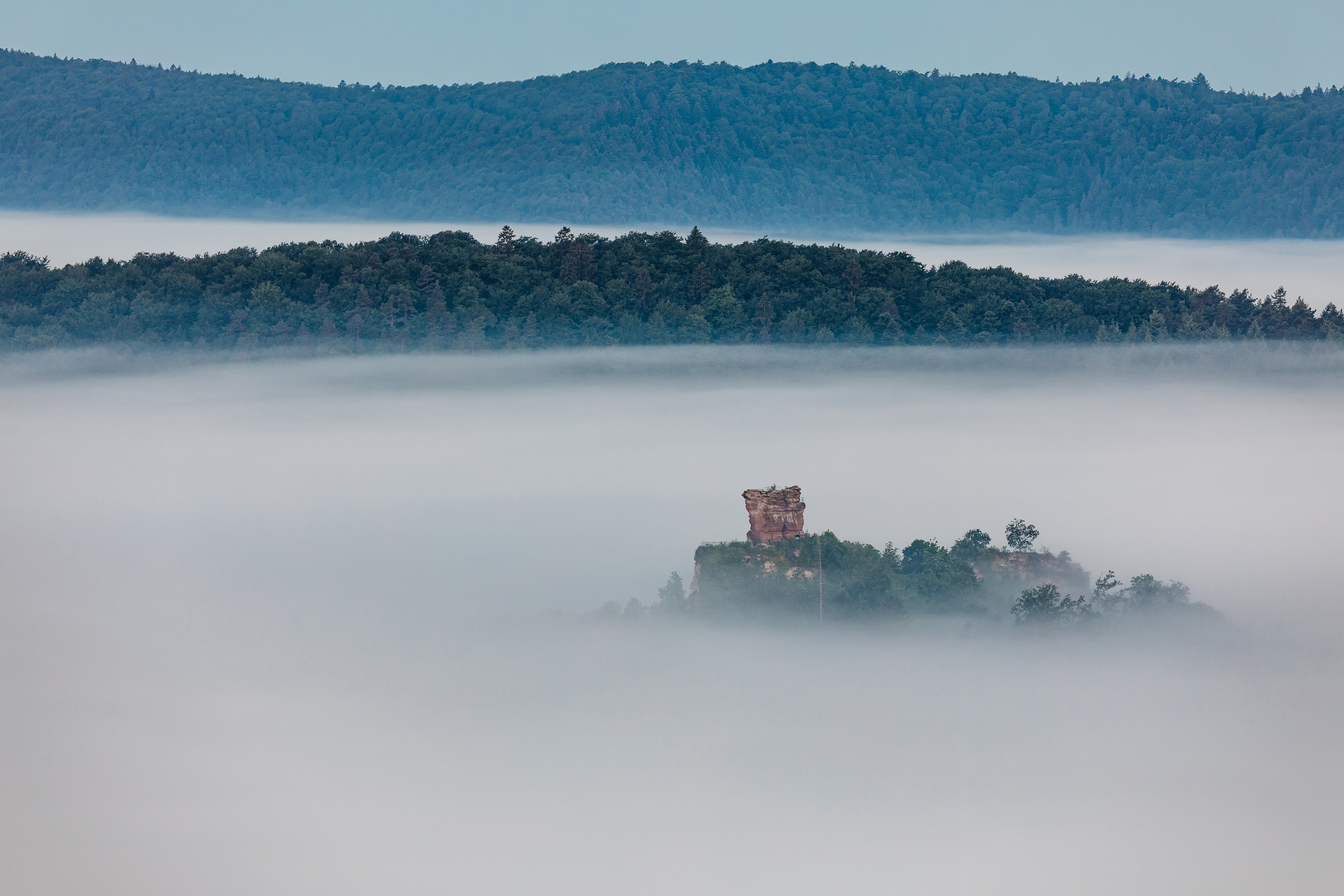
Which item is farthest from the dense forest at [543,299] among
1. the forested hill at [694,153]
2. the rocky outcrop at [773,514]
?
the forested hill at [694,153]

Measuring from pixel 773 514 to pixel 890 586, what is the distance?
679 cm

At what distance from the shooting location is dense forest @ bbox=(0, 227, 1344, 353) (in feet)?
316

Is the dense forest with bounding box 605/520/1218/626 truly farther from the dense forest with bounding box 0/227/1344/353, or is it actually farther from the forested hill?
the forested hill

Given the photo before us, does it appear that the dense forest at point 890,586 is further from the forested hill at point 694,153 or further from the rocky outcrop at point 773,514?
the forested hill at point 694,153

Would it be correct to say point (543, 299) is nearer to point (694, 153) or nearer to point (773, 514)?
point (773, 514)

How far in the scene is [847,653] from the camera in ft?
183

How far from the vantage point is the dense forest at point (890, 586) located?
4988cm

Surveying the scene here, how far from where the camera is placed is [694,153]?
533 ft

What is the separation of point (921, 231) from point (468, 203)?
4957 centimetres

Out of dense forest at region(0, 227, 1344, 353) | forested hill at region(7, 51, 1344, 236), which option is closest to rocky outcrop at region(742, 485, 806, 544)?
dense forest at region(0, 227, 1344, 353)

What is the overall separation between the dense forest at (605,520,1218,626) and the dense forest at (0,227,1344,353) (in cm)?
Answer: 3867

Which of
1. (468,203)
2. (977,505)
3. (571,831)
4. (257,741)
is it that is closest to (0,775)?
(257,741)

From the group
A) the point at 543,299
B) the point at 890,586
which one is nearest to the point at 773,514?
the point at 890,586

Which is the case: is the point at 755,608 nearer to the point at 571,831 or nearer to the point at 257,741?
the point at 571,831
